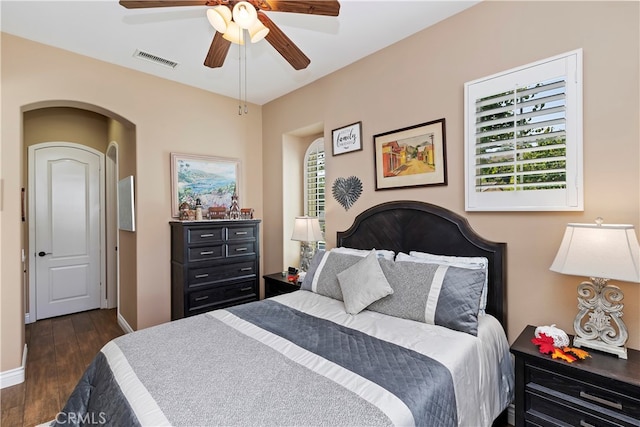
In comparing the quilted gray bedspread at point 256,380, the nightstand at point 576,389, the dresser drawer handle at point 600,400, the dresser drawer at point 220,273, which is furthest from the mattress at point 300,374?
the dresser drawer at point 220,273

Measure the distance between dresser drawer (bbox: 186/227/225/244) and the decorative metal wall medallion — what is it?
52.6 inches

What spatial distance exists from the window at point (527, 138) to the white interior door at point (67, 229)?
5056 millimetres

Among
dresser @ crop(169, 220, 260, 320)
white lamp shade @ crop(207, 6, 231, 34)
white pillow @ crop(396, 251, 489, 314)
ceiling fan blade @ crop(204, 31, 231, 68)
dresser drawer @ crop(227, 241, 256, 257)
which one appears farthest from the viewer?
dresser drawer @ crop(227, 241, 256, 257)

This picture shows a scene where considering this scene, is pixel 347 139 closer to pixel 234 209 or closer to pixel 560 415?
pixel 234 209

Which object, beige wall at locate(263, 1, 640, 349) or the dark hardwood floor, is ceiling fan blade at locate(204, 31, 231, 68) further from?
the dark hardwood floor

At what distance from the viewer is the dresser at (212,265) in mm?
3262

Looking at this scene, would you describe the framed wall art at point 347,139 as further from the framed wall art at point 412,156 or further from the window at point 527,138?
the window at point 527,138

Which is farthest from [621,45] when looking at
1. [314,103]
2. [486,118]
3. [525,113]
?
[314,103]

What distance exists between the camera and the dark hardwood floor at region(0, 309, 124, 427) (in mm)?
2316

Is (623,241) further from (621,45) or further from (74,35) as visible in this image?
(74,35)

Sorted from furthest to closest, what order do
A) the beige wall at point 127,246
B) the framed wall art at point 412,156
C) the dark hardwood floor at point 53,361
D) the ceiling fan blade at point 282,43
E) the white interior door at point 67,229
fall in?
the white interior door at point 67,229, the beige wall at point 127,246, the framed wall art at point 412,156, the dark hardwood floor at point 53,361, the ceiling fan blade at point 282,43

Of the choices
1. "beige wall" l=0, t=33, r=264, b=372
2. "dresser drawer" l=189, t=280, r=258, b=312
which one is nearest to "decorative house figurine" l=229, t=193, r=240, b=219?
"beige wall" l=0, t=33, r=264, b=372

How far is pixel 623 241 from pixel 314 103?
9.71 feet

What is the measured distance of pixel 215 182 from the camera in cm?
388
